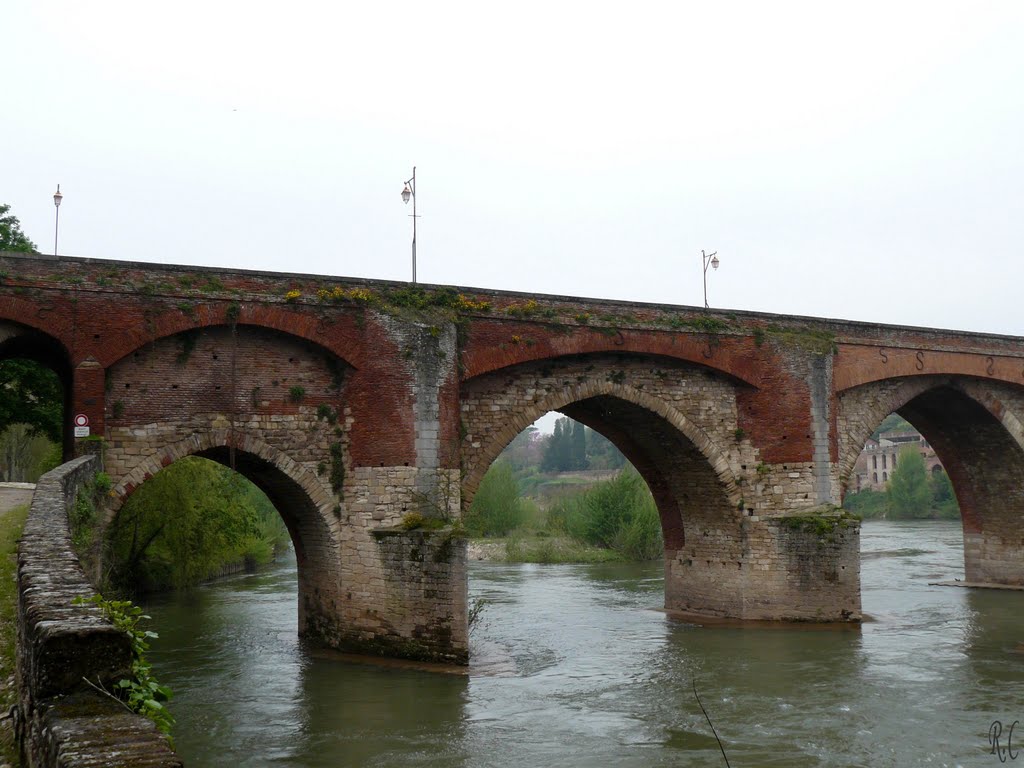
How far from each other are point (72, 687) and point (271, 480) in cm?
1166

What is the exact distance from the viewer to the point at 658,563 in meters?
29.7

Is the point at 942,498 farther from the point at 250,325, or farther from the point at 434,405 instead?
the point at 250,325

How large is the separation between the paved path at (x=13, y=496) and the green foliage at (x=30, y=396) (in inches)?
48.9

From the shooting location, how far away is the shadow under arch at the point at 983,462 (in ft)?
70.2

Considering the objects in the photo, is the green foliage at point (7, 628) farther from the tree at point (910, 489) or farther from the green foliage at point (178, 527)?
the tree at point (910, 489)

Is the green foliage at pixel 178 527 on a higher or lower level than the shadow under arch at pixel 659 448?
lower

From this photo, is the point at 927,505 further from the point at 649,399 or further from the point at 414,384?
the point at 414,384

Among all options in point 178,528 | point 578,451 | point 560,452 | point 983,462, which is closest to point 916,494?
point 983,462

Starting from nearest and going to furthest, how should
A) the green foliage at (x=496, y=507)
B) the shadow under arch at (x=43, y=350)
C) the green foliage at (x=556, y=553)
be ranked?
the shadow under arch at (x=43, y=350)
the green foliage at (x=556, y=553)
the green foliage at (x=496, y=507)

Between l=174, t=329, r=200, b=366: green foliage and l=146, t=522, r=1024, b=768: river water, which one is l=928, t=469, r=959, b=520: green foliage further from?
l=174, t=329, r=200, b=366: green foliage

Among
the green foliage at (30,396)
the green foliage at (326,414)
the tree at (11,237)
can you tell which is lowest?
the green foliage at (326,414)

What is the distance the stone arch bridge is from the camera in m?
13.5

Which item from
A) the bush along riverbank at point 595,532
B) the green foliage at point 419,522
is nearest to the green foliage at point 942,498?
the bush along riverbank at point 595,532

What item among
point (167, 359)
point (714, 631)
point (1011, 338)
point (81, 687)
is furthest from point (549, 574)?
point (81, 687)
